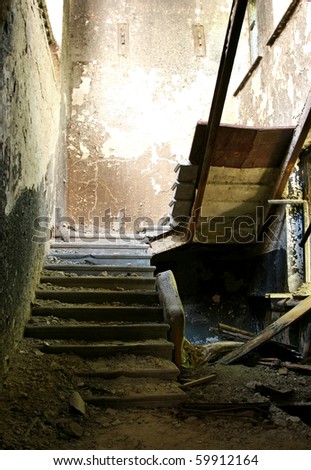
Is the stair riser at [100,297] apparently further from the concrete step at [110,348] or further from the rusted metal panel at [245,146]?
the rusted metal panel at [245,146]

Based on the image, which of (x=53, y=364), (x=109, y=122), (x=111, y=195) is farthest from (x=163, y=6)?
(x=53, y=364)

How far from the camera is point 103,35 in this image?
8641 millimetres

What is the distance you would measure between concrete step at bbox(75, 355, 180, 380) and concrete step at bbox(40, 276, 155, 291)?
1.16 meters

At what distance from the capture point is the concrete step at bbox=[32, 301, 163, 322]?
4.00 meters

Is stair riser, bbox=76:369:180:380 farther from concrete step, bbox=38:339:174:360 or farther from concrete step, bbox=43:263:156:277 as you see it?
concrete step, bbox=43:263:156:277

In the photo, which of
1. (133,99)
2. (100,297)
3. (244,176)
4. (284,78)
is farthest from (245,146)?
(133,99)

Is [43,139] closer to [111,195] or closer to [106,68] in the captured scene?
[111,195]

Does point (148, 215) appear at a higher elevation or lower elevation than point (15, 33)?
lower

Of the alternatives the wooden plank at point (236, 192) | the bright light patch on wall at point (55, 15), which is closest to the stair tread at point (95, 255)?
the wooden plank at point (236, 192)

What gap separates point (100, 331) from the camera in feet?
12.4

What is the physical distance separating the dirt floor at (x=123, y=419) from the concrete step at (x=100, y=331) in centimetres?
19

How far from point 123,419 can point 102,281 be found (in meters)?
1.98

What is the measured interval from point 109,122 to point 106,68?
3.92ft

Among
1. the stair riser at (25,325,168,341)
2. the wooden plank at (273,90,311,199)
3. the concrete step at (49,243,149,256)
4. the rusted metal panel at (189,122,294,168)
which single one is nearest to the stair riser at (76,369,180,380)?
the stair riser at (25,325,168,341)
